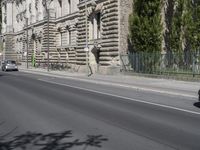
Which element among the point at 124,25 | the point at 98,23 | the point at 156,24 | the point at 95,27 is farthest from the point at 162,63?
the point at 95,27

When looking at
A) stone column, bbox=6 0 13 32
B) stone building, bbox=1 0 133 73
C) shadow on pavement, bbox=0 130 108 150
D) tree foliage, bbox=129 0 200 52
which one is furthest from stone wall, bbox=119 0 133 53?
stone column, bbox=6 0 13 32

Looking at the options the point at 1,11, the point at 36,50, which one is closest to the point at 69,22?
the point at 36,50

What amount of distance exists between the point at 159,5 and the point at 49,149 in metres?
31.0

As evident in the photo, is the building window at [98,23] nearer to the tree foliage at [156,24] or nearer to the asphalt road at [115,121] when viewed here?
the tree foliage at [156,24]

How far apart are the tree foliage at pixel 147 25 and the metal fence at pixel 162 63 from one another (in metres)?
1.46

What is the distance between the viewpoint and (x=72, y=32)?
53406 mm

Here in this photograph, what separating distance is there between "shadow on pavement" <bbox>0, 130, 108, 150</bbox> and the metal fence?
65.4 feet

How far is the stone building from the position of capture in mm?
39281

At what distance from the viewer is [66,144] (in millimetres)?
8492

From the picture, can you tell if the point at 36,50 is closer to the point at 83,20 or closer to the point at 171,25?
the point at 83,20

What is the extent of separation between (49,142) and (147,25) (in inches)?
1157

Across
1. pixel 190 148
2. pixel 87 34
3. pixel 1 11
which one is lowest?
pixel 190 148

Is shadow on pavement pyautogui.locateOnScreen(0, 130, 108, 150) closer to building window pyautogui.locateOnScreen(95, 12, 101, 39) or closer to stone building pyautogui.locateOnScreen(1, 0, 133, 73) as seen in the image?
stone building pyautogui.locateOnScreen(1, 0, 133, 73)

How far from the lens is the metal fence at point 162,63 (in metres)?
28.9
